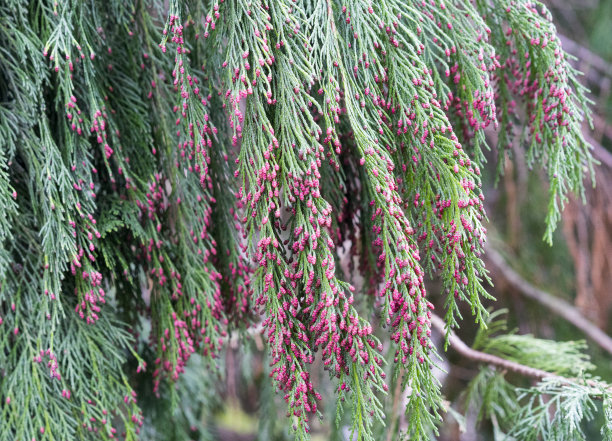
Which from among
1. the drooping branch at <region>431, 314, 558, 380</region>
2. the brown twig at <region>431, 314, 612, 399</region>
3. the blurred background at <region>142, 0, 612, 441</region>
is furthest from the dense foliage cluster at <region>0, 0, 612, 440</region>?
the blurred background at <region>142, 0, 612, 441</region>

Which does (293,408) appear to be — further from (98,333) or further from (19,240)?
(19,240)

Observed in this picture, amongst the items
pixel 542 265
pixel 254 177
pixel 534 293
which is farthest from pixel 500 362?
pixel 542 265

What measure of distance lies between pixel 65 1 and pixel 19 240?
1.90ft

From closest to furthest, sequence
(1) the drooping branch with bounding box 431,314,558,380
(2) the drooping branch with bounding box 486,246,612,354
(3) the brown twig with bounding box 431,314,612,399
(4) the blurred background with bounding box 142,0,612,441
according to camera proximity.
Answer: (3) the brown twig with bounding box 431,314,612,399
(1) the drooping branch with bounding box 431,314,558,380
(4) the blurred background with bounding box 142,0,612,441
(2) the drooping branch with bounding box 486,246,612,354

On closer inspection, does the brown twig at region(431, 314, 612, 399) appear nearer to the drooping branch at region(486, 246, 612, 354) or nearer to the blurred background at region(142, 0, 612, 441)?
the blurred background at region(142, 0, 612, 441)

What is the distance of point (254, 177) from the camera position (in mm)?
1178

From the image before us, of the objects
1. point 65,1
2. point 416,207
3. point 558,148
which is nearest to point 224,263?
point 416,207

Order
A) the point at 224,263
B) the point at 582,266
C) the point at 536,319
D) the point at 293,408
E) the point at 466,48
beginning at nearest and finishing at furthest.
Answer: the point at 293,408 → the point at 466,48 → the point at 224,263 → the point at 582,266 → the point at 536,319

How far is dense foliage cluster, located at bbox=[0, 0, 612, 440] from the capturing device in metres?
1.16

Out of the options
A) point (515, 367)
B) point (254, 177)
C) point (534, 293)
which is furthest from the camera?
point (534, 293)

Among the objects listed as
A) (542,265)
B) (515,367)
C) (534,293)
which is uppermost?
(542,265)

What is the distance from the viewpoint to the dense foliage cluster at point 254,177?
116 centimetres

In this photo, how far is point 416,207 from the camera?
4.07 ft

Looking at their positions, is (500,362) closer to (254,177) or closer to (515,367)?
(515,367)
